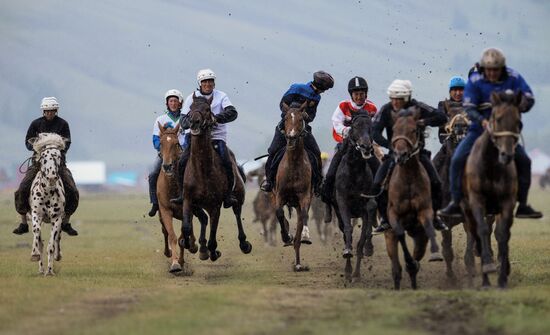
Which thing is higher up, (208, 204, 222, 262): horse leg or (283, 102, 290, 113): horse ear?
(283, 102, 290, 113): horse ear

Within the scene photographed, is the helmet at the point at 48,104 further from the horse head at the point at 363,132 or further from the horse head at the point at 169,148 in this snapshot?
the horse head at the point at 363,132

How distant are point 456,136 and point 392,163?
323cm

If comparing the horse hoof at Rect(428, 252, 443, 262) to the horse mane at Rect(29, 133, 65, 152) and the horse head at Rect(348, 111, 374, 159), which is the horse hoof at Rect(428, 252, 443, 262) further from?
the horse mane at Rect(29, 133, 65, 152)

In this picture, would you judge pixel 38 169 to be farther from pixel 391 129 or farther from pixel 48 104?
pixel 391 129

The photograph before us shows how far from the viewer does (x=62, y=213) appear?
22688 mm

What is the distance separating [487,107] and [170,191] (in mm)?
7730

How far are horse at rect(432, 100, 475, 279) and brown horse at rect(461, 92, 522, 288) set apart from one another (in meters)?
3.11

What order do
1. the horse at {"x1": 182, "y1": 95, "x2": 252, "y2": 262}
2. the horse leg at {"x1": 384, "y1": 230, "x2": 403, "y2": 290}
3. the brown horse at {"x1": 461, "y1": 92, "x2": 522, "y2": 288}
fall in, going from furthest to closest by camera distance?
the horse at {"x1": 182, "y1": 95, "x2": 252, "y2": 262} → the horse leg at {"x1": 384, "y1": 230, "x2": 403, "y2": 290} → the brown horse at {"x1": 461, "y1": 92, "x2": 522, "y2": 288}

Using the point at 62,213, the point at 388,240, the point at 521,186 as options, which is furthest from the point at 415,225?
the point at 62,213

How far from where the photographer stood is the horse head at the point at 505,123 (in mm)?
16266

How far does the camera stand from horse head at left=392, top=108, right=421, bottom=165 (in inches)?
685

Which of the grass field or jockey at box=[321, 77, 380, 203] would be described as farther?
jockey at box=[321, 77, 380, 203]

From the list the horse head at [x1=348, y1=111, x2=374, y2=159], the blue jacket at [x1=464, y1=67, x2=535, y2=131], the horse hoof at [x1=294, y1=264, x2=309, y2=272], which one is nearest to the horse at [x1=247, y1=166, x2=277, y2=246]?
the horse hoof at [x1=294, y1=264, x2=309, y2=272]

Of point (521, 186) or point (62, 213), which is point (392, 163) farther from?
point (62, 213)
